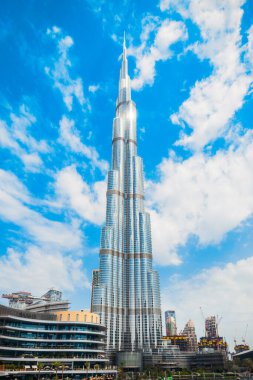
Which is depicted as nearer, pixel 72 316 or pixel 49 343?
pixel 49 343

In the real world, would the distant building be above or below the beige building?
below

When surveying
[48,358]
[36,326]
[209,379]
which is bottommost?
[209,379]

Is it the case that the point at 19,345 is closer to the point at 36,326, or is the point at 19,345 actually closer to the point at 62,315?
the point at 36,326

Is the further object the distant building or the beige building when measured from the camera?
the beige building

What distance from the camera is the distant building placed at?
14125cm

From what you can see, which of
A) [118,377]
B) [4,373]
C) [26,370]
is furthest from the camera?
[118,377]

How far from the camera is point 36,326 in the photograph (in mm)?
161875

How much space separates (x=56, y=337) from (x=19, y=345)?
21.9 m

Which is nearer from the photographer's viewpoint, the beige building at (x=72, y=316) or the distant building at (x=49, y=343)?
the distant building at (x=49, y=343)

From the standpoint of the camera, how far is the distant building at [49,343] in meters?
141

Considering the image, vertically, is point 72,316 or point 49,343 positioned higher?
point 72,316

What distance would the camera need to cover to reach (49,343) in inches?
6378

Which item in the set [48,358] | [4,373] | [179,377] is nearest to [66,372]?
[48,358]

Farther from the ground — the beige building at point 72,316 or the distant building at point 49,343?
the beige building at point 72,316
